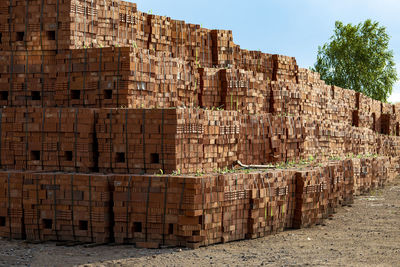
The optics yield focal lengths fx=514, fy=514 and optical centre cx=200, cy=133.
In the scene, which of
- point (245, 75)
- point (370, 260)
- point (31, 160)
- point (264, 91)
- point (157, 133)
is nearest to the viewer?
point (370, 260)

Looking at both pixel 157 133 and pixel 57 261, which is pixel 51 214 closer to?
pixel 57 261

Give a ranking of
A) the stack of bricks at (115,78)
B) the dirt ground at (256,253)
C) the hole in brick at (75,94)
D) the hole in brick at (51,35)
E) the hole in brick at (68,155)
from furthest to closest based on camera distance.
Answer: the hole in brick at (51,35) < the hole in brick at (75,94) < the stack of bricks at (115,78) < the hole in brick at (68,155) < the dirt ground at (256,253)

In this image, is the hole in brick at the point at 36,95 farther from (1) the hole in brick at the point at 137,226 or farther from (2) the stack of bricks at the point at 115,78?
(1) the hole in brick at the point at 137,226

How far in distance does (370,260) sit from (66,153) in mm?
6580

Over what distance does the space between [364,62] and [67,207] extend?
3541 cm

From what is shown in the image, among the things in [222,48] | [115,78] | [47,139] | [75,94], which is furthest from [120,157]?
[222,48]

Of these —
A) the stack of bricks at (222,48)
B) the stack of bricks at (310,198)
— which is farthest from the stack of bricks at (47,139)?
the stack of bricks at (222,48)

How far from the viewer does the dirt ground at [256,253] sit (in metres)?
9.10

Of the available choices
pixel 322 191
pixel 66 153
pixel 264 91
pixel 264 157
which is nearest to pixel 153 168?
pixel 66 153

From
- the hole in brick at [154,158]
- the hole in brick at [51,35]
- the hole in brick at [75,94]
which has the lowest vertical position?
the hole in brick at [154,158]

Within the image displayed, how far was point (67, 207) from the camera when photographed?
411 inches

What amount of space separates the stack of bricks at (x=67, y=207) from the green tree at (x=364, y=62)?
34.2 metres

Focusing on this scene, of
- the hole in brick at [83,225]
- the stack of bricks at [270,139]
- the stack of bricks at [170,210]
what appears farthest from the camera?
the stack of bricks at [270,139]

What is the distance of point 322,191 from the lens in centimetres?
1349
